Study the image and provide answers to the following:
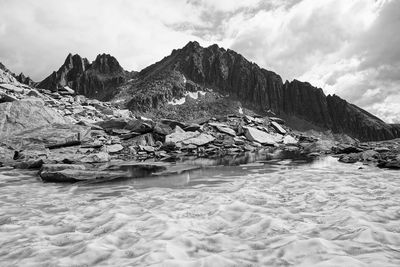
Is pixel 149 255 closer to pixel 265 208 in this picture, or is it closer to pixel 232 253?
pixel 232 253

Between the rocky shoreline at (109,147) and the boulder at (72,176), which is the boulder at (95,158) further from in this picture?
the boulder at (72,176)

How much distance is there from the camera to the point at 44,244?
7344 millimetres

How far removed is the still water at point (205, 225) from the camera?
6.45 metres

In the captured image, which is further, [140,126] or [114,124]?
[114,124]

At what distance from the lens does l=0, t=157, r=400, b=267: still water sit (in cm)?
645

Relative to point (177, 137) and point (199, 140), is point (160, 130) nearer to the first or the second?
point (177, 137)

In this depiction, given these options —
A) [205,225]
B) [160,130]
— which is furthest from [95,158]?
[205,225]

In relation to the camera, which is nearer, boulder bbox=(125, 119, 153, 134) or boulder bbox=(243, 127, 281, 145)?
boulder bbox=(125, 119, 153, 134)

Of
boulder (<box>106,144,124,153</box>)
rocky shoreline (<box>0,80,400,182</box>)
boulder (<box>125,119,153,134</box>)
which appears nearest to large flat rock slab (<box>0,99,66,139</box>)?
rocky shoreline (<box>0,80,400,182</box>)

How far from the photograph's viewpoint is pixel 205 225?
868 centimetres

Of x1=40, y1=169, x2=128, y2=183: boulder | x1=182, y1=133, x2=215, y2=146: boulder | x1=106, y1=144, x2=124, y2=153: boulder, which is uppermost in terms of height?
x1=182, y1=133, x2=215, y2=146: boulder

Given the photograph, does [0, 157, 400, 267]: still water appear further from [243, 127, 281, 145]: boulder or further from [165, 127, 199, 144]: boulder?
[243, 127, 281, 145]: boulder

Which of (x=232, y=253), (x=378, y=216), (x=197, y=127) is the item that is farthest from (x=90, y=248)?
(x=197, y=127)

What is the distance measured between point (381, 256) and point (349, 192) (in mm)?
6809
